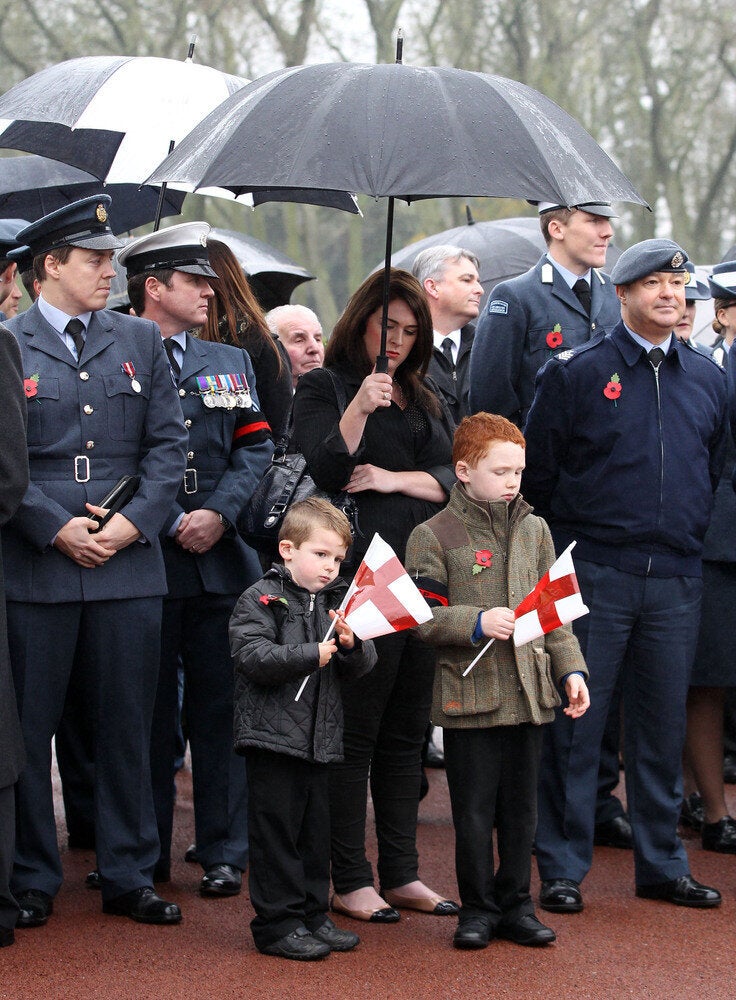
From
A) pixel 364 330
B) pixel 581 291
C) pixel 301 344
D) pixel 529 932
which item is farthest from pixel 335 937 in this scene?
pixel 301 344

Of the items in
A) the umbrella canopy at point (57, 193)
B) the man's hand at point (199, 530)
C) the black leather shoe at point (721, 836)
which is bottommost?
the black leather shoe at point (721, 836)

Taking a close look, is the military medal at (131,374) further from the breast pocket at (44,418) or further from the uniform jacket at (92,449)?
the breast pocket at (44,418)

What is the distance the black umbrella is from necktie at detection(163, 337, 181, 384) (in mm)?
821

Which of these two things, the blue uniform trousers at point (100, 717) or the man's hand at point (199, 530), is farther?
the man's hand at point (199, 530)

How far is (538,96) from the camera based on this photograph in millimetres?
4934

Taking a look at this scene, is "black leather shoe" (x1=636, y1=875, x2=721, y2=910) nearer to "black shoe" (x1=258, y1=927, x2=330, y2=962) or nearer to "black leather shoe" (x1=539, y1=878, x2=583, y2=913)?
"black leather shoe" (x1=539, y1=878, x2=583, y2=913)

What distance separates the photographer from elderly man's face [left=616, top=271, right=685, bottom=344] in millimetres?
5215

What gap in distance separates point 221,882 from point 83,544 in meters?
1.32

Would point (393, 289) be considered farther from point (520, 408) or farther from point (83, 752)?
point (83, 752)

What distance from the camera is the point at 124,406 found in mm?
5004

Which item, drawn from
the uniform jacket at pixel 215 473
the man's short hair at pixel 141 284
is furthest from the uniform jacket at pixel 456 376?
the man's short hair at pixel 141 284

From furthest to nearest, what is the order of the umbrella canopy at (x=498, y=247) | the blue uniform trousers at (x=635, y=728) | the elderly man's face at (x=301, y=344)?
the umbrella canopy at (x=498, y=247) → the elderly man's face at (x=301, y=344) → the blue uniform trousers at (x=635, y=728)

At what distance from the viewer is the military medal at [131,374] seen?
16.5 ft

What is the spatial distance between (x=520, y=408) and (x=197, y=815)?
6.42 feet
